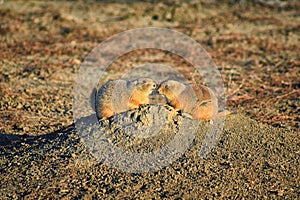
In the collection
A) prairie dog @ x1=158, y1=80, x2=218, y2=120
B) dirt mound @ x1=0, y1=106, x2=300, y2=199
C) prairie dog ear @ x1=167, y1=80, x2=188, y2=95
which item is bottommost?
dirt mound @ x1=0, y1=106, x2=300, y2=199

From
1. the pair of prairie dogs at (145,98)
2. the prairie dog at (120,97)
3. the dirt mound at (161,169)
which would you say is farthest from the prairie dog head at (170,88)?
the dirt mound at (161,169)

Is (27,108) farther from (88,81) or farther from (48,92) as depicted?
(88,81)

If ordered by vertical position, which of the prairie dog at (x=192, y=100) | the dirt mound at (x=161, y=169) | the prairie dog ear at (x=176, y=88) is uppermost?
the prairie dog ear at (x=176, y=88)

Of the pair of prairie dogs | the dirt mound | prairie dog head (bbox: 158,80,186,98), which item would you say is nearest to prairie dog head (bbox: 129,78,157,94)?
the pair of prairie dogs

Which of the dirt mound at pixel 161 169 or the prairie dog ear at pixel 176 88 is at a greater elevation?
the prairie dog ear at pixel 176 88

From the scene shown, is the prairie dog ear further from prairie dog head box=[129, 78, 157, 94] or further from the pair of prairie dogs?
prairie dog head box=[129, 78, 157, 94]

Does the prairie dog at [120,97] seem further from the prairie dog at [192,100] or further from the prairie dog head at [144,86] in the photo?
the prairie dog at [192,100]

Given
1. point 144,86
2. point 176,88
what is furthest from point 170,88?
point 144,86

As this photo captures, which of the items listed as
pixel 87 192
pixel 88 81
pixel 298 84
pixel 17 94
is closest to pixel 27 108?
pixel 17 94

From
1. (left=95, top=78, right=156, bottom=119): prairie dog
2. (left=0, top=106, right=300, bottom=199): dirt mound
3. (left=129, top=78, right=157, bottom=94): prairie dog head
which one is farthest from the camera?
(left=129, top=78, right=157, bottom=94): prairie dog head
